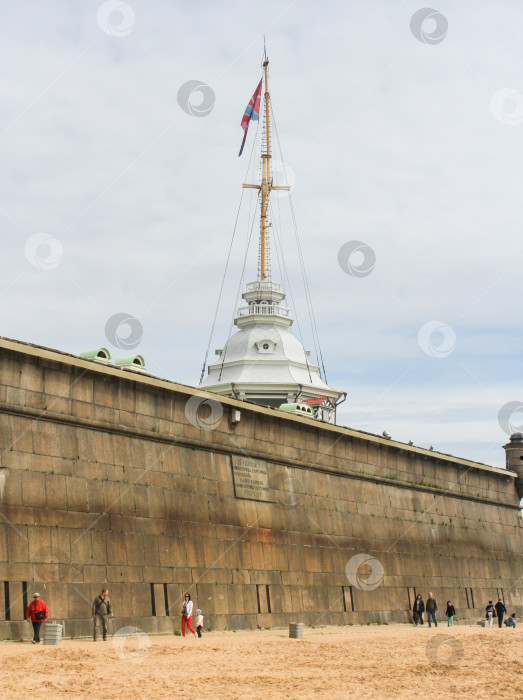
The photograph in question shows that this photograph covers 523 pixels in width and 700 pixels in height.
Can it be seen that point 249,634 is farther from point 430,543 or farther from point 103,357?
point 430,543

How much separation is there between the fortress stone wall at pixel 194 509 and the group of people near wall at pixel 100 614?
50 centimetres

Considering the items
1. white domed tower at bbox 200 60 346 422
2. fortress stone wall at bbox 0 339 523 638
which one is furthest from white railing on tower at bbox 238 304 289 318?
fortress stone wall at bbox 0 339 523 638

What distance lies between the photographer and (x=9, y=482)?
75.3 feet

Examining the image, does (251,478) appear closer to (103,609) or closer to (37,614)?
(103,609)

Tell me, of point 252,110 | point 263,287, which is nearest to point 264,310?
point 263,287

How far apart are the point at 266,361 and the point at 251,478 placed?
3051 centimetres

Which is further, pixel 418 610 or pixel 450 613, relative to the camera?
pixel 450 613

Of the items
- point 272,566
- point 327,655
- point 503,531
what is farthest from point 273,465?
point 503,531

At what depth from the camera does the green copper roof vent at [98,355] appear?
28094mm

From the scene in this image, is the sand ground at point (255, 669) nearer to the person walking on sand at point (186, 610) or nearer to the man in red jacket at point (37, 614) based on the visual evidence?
the man in red jacket at point (37, 614)

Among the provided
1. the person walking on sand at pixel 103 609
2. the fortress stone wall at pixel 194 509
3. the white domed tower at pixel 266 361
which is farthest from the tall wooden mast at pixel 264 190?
the person walking on sand at pixel 103 609

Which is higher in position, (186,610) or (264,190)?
(264,190)

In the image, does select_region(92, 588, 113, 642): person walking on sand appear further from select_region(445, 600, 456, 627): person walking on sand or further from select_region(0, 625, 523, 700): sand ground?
select_region(445, 600, 456, 627): person walking on sand

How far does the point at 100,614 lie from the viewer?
23.3 meters
